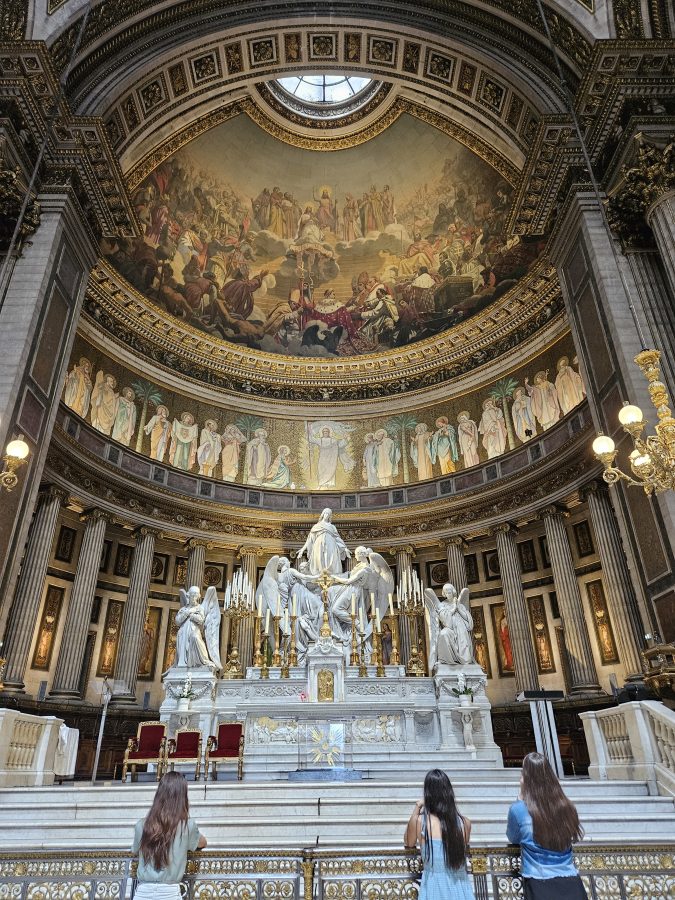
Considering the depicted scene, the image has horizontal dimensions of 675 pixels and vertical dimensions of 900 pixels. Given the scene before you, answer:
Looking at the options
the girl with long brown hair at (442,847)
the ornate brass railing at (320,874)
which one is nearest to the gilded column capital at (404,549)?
the ornate brass railing at (320,874)

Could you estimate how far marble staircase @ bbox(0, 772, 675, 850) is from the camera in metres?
5.52

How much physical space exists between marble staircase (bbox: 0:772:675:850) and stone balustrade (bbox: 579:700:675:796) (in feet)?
0.89

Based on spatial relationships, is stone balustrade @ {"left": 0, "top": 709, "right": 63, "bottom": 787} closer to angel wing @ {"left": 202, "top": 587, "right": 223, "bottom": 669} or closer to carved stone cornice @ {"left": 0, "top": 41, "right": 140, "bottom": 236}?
angel wing @ {"left": 202, "top": 587, "right": 223, "bottom": 669}

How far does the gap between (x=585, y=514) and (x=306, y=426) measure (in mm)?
11124

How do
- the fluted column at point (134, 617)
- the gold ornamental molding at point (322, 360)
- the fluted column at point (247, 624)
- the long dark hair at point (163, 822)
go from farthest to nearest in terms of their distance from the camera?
1. the gold ornamental molding at point (322, 360)
2. the fluted column at point (247, 624)
3. the fluted column at point (134, 617)
4. the long dark hair at point (163, 822)

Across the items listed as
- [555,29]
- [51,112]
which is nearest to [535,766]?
[51,112]

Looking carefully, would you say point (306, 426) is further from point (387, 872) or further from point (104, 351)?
point (387, 872)

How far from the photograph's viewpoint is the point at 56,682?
15648 mm

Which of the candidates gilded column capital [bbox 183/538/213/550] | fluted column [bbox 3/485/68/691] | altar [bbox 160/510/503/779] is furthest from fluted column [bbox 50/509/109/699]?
altar [bbox 160/510/503/779]

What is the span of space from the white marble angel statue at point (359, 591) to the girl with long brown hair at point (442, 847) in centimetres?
887

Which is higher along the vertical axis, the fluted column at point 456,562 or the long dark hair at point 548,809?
the fluted column at point 456,562

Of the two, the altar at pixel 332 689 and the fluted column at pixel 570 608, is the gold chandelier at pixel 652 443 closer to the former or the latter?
the altar at pixel 332 689

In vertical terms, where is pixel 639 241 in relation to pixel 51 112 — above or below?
below

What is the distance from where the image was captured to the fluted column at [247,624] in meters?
19.4
